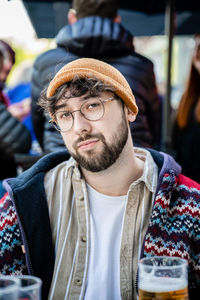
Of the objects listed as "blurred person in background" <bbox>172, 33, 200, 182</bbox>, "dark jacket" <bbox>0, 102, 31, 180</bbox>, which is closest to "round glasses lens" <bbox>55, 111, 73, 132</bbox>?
"dark jacket" <bbox>0, 102, 31, 180</bbox>

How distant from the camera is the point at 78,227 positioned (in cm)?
222

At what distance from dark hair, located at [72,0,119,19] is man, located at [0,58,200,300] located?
4.29ft

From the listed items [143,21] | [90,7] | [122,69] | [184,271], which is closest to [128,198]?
[184,271]

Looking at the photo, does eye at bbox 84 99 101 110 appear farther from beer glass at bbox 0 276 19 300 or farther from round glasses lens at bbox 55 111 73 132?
beer glass at bbox 0 276 19 300

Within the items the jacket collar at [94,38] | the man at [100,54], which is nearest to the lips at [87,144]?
the man at [100,54]

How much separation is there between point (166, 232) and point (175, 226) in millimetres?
55

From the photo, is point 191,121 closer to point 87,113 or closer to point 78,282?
point 87,113

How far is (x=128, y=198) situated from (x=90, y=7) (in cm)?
173

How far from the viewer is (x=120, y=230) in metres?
2.22

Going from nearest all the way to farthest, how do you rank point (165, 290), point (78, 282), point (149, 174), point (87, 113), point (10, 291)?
point (10, 291) < point (165, 290) < point (78, 282) < point (87, 113) < point (149, 174)

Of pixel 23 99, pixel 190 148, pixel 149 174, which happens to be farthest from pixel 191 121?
pixel 23 99

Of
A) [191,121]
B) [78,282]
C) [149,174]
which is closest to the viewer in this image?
[78,282]

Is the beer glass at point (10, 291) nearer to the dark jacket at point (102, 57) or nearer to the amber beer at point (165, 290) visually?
the amber beer at point (165, 290)

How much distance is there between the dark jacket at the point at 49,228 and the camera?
6.84 feet
